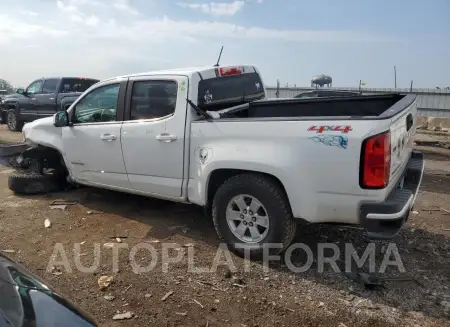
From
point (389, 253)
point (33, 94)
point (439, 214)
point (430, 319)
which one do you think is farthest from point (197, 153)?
point (33, 94)

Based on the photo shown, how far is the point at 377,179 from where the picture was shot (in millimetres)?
3195

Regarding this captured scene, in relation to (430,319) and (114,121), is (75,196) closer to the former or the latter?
(114,121)

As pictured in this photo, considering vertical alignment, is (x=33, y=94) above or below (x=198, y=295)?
above

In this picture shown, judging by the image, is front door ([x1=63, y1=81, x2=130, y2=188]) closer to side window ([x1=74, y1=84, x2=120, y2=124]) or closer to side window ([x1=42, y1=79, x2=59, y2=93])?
side window ([x1=74, y1=84, x2=120, y2=124])

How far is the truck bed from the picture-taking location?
15.6 feet

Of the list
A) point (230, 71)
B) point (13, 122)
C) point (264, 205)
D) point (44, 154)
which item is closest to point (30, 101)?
point (13, 122)

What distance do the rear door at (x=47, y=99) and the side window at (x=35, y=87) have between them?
0.24m

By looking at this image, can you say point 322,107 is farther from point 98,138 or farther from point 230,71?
point 98,138

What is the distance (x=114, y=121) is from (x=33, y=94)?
1016cm

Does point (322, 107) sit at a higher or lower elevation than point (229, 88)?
lower

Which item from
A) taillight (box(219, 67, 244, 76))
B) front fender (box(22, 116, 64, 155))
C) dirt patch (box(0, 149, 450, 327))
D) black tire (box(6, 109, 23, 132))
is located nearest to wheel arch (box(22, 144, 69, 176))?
front fender (box(22, 116, 64, 155))

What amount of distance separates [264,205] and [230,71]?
1934mm

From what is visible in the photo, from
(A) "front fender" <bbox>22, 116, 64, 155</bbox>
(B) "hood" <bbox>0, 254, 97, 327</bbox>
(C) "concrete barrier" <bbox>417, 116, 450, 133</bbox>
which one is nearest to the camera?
(B) "hood" <bbox>0, 254, 97, 327</bbox>

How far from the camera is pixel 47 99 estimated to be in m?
13.0
